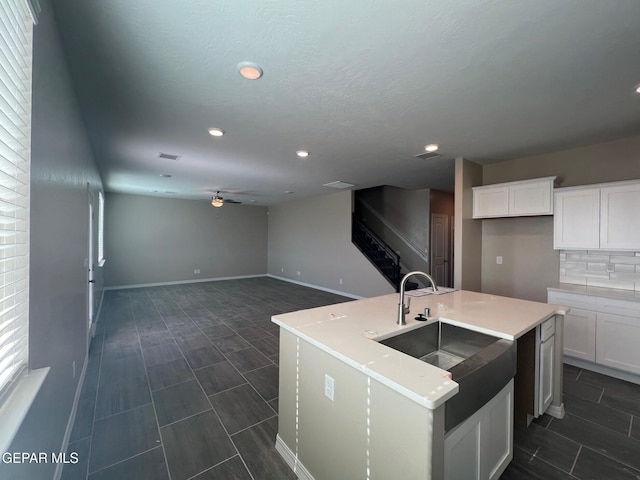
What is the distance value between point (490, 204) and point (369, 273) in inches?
122

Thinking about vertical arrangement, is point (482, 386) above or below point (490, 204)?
below

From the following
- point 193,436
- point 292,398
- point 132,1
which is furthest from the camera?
point 193,436

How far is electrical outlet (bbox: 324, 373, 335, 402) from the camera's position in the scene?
1.39 meters

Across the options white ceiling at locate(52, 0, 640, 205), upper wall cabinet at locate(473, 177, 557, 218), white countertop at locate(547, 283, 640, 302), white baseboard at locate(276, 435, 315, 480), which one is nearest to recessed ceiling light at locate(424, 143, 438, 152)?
white ceiling at locate(52, 0, 640, 205)

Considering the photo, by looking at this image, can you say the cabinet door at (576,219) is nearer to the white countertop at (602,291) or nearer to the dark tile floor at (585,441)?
the white countertop at (602,291)

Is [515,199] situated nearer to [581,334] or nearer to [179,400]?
[581,334]

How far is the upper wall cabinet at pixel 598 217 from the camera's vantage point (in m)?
2.86

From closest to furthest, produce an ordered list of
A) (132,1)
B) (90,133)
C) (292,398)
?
1. (132,1)
2. (292,398)
3. (90,133)

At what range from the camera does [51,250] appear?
163 cm

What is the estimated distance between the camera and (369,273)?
6.30m

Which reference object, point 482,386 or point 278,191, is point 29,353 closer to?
point 482,386

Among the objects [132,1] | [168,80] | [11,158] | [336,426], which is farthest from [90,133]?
[336,426]

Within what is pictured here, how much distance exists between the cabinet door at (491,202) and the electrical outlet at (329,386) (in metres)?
3.66

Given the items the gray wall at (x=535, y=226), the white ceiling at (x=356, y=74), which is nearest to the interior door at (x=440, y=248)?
the gray wall at (x=535, y=226)
